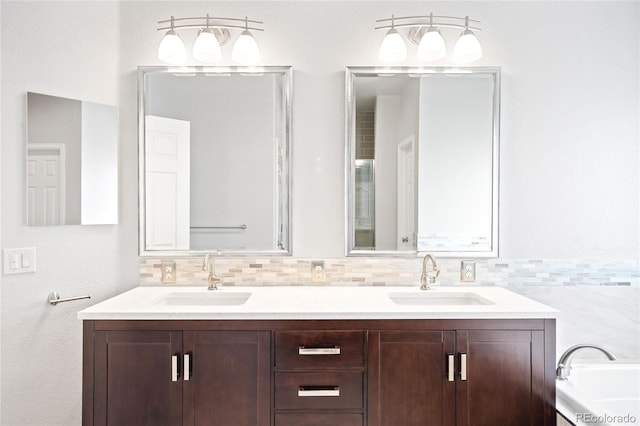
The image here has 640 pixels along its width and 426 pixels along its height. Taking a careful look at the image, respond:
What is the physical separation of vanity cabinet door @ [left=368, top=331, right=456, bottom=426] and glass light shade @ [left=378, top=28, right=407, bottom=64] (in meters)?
1.37

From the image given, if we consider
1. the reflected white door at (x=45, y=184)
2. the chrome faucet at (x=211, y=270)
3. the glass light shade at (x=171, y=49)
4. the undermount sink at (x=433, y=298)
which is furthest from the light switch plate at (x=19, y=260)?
the undermount sink at (x=433, y=298)

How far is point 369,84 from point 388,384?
4.94 feet

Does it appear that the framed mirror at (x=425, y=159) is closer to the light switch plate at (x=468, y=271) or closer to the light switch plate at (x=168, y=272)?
the light switch plate at (x=468, y=271)

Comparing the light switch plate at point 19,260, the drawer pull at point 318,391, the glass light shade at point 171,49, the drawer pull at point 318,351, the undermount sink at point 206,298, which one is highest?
the glass light shade at point 171,49

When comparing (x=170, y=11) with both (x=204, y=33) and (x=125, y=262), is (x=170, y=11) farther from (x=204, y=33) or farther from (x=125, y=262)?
(x=125, y=262)

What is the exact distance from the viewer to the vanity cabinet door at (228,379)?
1.69m

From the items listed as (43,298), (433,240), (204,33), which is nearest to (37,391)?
(43,298)

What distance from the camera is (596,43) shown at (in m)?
2.24

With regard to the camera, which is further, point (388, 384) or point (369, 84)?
point (369, 84)

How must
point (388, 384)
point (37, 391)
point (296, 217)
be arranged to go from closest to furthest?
point (388, 384)
point (37, 391)
point (296, 217)

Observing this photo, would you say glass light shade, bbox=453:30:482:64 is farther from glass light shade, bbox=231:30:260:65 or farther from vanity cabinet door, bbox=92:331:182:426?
vanity cabinet door, bbox=92:331:182:426

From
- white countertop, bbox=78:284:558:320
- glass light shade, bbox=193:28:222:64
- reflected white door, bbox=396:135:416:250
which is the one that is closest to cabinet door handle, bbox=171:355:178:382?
white countertop, bbox=78:284:558:320

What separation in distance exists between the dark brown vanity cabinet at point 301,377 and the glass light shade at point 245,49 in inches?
52.4

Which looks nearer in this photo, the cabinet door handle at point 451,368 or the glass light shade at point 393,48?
the cabinet door handle at point 451,368
